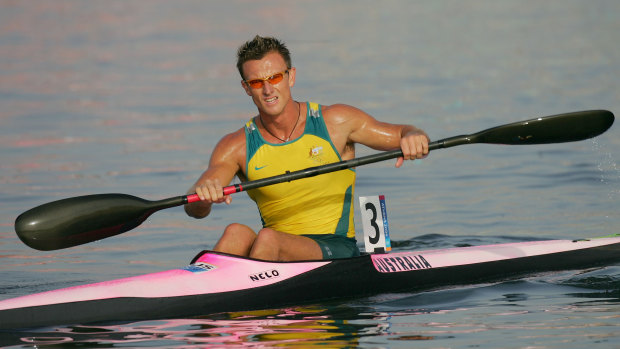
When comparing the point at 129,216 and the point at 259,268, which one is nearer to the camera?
the point at 259,268

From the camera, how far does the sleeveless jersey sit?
7.32m

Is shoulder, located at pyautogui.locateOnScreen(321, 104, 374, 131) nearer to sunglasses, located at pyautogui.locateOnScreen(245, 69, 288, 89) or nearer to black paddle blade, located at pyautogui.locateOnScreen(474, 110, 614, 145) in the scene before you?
sunglasses, located at pyautogui.locateOnScreen(245, 69, 288, 89)

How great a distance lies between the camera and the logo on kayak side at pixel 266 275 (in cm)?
680

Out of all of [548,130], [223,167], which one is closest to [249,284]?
[223,167]

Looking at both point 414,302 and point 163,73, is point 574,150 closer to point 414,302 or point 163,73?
point 414,302

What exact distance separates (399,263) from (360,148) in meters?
6.36

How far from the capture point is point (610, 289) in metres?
7.21

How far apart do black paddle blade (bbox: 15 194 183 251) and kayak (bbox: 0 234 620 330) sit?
1.51 ft

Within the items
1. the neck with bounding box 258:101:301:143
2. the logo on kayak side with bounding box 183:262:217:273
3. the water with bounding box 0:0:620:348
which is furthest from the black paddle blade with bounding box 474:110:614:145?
the logo on kayak side with bounding box 183:262:217:273

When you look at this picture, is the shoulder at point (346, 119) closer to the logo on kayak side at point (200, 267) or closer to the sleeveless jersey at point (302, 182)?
the sleeveless jersey at point (302, 182)

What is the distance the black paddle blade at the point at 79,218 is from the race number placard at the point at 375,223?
1302mm

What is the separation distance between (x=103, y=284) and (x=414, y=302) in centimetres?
202

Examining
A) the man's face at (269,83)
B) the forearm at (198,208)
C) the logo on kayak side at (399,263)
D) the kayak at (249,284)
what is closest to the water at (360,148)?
the kayak at (249,284)

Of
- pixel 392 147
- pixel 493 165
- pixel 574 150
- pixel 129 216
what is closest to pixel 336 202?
pixel 392 147
